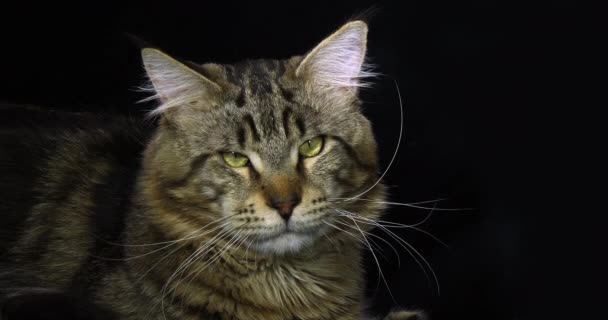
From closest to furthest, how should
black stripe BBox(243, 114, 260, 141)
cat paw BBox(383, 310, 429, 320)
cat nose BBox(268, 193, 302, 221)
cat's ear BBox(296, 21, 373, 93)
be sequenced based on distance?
1. cat nose BBox(268, 193, 302, 221)
2. black stripe BBox(243, 114, 260, 141)
3. cat's ear BBox(296, 21, 373, 93)
4. cat paw BBox(383, 310, 429, 320)

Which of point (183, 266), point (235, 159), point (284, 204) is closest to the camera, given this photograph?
point (284, 204)

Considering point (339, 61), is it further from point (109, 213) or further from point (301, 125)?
point (109, 213)

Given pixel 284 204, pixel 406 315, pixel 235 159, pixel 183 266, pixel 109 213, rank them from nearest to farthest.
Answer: pixel 284 204
pixel 235 159
pixel 183 266
pixel 109 213
pixel 406 315

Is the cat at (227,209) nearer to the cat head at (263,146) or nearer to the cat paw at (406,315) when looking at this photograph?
the cat head at (263,146)

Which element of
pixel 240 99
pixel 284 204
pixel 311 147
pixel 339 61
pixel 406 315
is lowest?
pixel 406 315

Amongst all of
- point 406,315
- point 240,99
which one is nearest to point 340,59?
point 240,99

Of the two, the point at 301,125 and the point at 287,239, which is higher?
the point at 301,125

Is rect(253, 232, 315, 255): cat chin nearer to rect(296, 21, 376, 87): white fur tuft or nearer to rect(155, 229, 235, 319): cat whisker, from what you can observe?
rect(155, 229, 235, 319): cat whisker

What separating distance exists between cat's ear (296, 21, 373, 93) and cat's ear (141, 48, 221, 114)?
0.27m

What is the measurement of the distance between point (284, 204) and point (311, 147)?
0.74ft

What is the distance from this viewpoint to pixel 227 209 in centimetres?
250

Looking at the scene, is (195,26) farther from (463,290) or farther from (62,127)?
(463,290)

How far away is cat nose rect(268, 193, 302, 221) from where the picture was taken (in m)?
2.43

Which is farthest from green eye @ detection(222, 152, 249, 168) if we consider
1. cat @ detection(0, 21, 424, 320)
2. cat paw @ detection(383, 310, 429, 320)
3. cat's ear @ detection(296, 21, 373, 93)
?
cat paw @ detection(383, 310, 429, 320)
